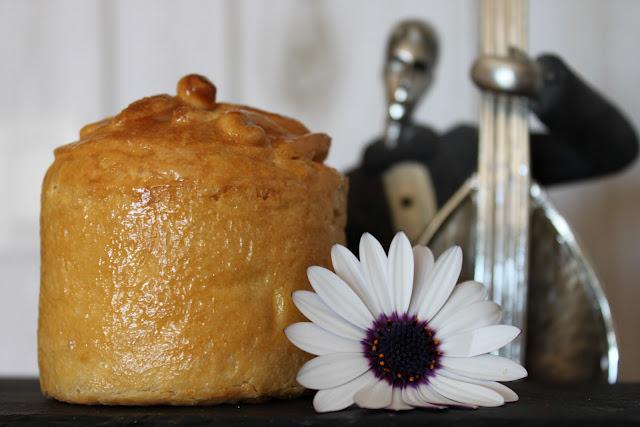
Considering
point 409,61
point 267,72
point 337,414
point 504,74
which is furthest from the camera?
point 267,72

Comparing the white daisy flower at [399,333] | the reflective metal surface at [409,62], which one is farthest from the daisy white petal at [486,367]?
the reflective metal surface at [409,62]


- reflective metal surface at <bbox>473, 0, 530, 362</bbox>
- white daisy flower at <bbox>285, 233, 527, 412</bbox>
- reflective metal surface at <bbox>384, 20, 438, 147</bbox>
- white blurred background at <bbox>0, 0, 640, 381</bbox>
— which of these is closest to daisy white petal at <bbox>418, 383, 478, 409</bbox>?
white daisy flower at <bbox>285, 233, 527, 412</bbox>

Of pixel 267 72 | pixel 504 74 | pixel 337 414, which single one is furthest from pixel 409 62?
pixel 337 414

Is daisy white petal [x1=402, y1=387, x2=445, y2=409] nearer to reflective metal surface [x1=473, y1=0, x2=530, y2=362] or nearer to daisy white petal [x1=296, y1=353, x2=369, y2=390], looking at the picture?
daisy white petal [x1=296, y1=353, x2=369, y2=390]

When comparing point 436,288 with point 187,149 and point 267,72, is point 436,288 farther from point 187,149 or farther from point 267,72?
point 267,72

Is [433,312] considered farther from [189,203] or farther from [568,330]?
[568,330]

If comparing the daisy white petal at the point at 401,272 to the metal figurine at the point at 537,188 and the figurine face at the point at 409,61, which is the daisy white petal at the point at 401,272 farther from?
the figurine face at the point at 409,61

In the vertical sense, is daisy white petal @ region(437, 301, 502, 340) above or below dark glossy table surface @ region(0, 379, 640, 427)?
above
